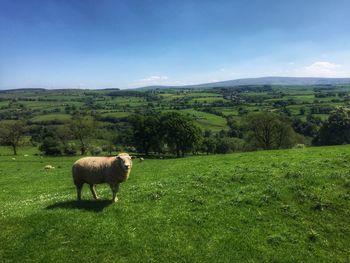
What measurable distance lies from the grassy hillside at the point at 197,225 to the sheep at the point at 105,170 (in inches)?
50.0

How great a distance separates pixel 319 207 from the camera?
16.8m

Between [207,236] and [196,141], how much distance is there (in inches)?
2816

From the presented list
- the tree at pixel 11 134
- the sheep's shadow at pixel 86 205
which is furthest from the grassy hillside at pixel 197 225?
the tree at pixel 11 134

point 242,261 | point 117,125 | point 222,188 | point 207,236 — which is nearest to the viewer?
point 242,261

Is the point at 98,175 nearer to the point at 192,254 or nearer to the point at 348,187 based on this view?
the point at 192,254

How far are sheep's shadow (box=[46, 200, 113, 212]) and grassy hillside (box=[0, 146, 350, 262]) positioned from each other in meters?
0.06

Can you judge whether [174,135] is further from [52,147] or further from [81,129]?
[52,147]

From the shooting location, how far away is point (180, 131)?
275ft

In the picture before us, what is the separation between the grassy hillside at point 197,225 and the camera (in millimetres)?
13594

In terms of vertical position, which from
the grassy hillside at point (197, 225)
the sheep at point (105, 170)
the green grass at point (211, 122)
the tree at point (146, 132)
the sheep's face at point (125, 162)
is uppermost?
the sheep's face at point (125, 162)

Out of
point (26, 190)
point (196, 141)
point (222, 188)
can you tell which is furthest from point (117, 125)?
point (222, 188)

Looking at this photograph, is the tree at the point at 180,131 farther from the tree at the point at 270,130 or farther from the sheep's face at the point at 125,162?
the sheep's face at the point at 125,162

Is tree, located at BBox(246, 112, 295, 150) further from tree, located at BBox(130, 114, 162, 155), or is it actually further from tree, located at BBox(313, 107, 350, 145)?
tree, located at BBox(130, 114, 162, 155)

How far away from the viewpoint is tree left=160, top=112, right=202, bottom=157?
8412 cm
